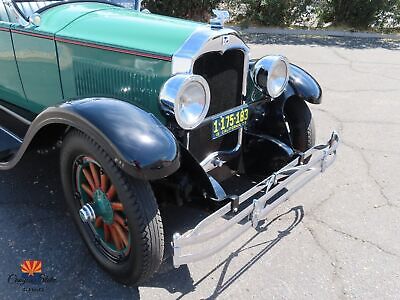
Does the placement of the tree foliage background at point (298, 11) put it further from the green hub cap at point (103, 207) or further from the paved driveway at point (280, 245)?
the green hub cap at point (103, 207)

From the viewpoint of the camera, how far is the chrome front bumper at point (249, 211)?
1.87 m

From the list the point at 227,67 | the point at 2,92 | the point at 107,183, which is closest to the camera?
the point at 107,183

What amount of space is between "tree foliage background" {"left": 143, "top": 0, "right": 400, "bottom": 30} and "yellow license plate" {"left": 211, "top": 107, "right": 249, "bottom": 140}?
764 centimetres

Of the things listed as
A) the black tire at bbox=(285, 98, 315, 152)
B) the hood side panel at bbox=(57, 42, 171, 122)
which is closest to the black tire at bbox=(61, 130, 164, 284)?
the hood side panel at bbox=(57, 42, 171, 122)

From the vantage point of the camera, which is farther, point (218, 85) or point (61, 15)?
point (61, 15)

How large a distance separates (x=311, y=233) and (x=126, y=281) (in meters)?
1.25

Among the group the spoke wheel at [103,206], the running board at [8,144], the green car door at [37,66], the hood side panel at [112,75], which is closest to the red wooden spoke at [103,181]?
the spoke wheel at [103,206]

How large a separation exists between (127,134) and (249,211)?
2.40ft

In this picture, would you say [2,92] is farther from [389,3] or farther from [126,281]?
[389,3]

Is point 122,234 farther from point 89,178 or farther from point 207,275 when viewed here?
point 207,275

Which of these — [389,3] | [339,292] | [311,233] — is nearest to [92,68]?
[311,233]

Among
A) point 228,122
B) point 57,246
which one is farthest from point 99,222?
point 228,122

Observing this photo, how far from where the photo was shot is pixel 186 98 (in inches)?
83.3

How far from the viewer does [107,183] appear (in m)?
2.10
